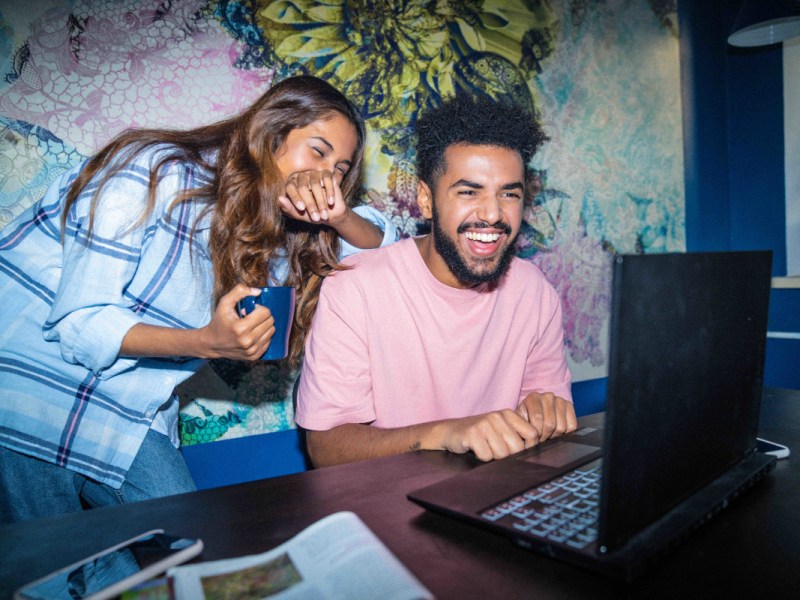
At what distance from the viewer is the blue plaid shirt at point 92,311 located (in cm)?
121

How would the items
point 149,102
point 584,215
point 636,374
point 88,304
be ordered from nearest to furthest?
point 636,374
point 88,304
point 149,102
point 584,215

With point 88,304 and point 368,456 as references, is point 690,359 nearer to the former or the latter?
point 368,456

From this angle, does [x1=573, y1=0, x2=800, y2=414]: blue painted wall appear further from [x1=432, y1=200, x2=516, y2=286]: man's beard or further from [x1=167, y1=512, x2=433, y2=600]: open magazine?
[x1=167, y1=512, x2=433, y2=600]: open magazine

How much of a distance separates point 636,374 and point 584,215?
2575mm

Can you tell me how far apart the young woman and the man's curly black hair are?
29 cm

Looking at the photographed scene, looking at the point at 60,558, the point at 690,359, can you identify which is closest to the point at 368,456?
the point at 60,558

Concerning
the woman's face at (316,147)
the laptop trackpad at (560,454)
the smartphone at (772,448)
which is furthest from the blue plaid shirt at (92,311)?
the smartphone at (772,448)

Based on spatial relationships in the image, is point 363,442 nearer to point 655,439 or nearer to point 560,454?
point 560,454

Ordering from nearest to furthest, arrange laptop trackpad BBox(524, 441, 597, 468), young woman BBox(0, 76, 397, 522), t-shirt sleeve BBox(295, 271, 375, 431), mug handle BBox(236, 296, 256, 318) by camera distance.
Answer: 1. laptop trackpad BBox(524, 441, 597, 468)
2. mug handle BBox(236, 296, 256, 318)
3. young woman BBox(0, 76, 397, 522)
4. t-shirt sleeve BBox(295, 271, 375, 431)

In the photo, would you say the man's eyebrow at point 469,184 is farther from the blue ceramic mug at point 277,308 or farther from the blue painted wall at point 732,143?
the blue painted wall at point 732,143

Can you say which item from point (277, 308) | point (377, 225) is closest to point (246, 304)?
point (277, 308)

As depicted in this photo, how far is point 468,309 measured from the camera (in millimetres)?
1600

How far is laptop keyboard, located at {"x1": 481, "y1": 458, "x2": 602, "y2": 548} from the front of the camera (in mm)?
654

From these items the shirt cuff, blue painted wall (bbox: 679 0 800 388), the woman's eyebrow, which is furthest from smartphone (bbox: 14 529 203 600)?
blue painted wall (bbox: 679 0 800 388)
